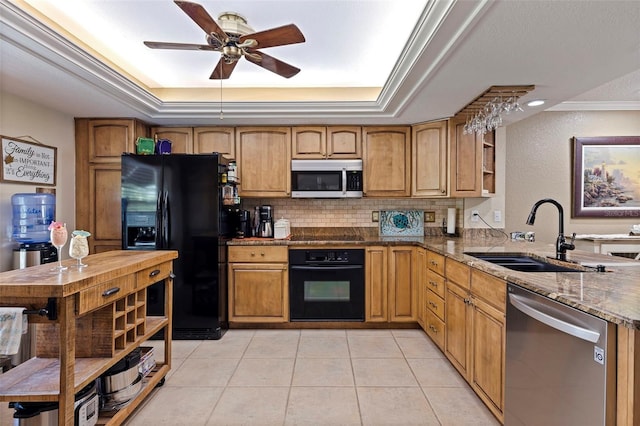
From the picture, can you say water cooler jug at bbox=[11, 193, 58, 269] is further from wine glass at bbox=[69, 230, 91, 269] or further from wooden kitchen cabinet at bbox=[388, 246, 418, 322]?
wooden kitchen cabinet at bbox=[388, 246, 418, 322]

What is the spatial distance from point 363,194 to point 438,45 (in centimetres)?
194

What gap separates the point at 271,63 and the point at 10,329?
6.51ft

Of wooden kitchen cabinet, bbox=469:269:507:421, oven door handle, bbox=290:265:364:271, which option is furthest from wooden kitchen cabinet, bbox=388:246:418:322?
wooden kitchen cabinet, bbox=469:269:507:421

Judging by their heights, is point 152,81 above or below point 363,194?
above

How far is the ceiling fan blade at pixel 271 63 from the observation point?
213cm

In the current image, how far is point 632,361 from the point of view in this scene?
1053 mm

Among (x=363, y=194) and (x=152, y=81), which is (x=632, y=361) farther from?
(x=152, y=81)

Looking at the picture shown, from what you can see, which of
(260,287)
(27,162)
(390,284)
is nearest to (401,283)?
(390,284)

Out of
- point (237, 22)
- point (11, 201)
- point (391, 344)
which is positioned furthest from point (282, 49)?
point (391, 344)

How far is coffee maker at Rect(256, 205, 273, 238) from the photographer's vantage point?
3.79 metres

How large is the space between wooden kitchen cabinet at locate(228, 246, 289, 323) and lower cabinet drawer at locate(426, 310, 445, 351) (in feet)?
4.66

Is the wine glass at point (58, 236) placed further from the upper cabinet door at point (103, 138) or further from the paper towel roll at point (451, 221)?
the paper towel roll at point (451, 221)

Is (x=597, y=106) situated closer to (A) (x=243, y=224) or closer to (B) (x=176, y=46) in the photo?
(A) (x=243, y=224)

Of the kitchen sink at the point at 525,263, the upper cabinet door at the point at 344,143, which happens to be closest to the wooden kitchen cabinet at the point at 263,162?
the upper cabinet door at the point at 344,143
